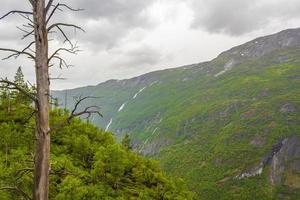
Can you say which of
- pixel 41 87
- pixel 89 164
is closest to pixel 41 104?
pixel 41 87

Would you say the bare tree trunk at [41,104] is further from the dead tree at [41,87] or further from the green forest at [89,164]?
the green forest at [89,164]

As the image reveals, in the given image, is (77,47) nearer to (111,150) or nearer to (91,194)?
(91,194)

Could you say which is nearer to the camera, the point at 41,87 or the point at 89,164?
the point at 41,87

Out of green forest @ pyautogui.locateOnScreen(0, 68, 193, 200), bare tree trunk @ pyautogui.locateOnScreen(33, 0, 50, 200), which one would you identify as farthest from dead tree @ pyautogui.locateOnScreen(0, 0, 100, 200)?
green forest @ pyautogui.locateOnScreen(0, 68, 193, 200)

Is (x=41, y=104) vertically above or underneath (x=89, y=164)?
above

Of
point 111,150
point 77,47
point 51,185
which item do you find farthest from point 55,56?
point 111,150

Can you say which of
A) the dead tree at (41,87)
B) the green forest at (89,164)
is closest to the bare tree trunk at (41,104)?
the dead tree at (41,87)

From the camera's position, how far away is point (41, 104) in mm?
11172

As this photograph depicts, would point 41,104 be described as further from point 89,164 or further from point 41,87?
point 89,164

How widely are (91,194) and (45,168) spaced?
56204 mm

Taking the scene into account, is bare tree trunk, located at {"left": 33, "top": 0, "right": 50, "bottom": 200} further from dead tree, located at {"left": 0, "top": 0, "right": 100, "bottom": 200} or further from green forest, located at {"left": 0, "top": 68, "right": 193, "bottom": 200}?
green forest, located at {"left": 0, "top": 68, "right": 193, "bottom": 200}

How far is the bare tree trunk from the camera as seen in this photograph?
36.3ft

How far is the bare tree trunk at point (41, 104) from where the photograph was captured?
11070mm

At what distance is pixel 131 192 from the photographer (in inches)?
3093
